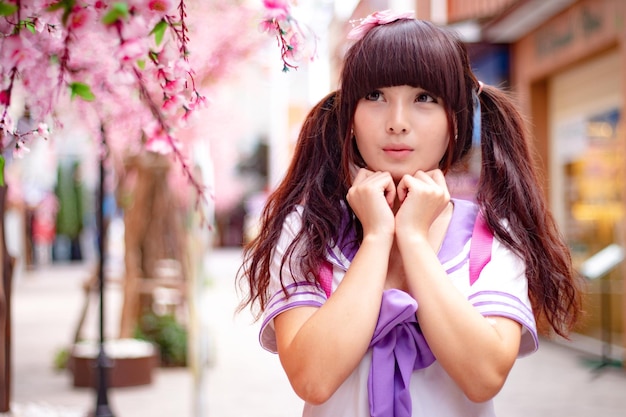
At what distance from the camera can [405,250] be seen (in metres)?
1.66

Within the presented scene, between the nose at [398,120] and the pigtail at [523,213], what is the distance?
0.25 m

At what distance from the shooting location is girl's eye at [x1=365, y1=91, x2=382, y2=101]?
1.77 m


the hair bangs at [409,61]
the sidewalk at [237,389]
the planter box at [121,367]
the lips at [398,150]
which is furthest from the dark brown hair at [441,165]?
the planter box at [121,367]

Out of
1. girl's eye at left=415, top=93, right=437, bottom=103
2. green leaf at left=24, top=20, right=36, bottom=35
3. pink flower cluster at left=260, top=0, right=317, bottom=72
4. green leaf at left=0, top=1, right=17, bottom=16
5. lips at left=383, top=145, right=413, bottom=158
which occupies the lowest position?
lips at left=383, top=145, right=413, bottom=158

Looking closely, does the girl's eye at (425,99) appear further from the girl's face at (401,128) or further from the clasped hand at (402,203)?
the clasped hand at (402,203)

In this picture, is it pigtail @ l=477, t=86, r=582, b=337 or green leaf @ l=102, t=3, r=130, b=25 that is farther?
pigtail @ l=477, t=86, r=582, b=337

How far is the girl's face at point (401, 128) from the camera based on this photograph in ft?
5.70

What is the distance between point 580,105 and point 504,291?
29.2ft

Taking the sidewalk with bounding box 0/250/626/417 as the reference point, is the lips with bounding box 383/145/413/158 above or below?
above

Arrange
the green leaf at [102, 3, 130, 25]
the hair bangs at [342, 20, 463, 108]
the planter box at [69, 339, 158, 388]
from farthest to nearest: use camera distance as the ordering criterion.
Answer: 1. the planter box at [69, 339, 158, 388]
2. the hair bangs at [342, 20, 463, 108]
3. the green leaf at [102, 3, 130, 25]

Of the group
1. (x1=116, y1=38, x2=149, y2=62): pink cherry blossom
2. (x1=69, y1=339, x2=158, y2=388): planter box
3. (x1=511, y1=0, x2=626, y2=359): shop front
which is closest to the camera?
(x1=116, y1=38, x2=149, y2=62): pink cherry blossom

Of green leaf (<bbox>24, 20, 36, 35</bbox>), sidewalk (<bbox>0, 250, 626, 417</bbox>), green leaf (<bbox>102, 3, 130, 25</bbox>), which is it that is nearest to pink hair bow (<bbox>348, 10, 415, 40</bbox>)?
green leaf (<bbox>24, 20, 36, 35</bbox>)

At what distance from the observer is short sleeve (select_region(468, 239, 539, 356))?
1666 mm

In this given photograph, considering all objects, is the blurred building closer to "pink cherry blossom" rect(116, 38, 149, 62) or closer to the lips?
the lips
